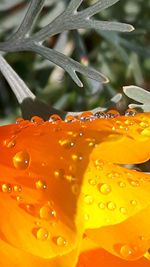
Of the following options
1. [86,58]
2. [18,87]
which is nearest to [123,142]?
[18,87]

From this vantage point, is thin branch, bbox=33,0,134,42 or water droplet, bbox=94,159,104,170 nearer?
water droplet, bbox=94,159,104,170

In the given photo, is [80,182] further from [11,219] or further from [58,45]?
[58,45]


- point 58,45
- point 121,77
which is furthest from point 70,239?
point 121,77

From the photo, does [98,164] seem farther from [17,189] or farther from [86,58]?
[86,58]

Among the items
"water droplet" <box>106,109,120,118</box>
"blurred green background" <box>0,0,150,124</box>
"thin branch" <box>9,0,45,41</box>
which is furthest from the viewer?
"blurred green background" <box>0,0,150,124</box>

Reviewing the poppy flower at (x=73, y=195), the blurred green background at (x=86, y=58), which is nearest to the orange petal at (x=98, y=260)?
the poppy flower at (x=73, y=195)

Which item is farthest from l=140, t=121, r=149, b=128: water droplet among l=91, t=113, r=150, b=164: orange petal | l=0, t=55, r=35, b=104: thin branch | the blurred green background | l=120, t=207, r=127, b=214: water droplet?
the blurred green background

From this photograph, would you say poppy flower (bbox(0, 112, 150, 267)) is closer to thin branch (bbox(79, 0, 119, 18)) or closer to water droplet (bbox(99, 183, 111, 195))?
water droplet (bbox(99, 183, 111, 195))

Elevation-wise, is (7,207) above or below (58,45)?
above
